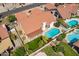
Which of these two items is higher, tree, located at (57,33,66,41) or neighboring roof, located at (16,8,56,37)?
neighboring roof, located at (16,8,56,37)

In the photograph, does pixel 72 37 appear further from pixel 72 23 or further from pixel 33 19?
pixel 33 19

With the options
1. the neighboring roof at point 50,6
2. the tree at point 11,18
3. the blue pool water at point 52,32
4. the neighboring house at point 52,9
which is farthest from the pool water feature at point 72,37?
the tree at point 11,18

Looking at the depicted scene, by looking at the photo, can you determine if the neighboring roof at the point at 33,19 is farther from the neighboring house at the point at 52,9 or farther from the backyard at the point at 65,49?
the backyard at the point at 65,49

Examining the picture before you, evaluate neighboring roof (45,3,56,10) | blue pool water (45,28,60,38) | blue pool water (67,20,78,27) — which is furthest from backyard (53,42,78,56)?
neighboring roof (45,3,56,10)

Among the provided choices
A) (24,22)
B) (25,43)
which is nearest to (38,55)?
(25,43)

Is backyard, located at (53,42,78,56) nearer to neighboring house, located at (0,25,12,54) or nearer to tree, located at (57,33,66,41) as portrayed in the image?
tree, located at (57,33,66,41)

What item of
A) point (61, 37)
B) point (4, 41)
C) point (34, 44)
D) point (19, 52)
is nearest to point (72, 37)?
point (61, 37)
